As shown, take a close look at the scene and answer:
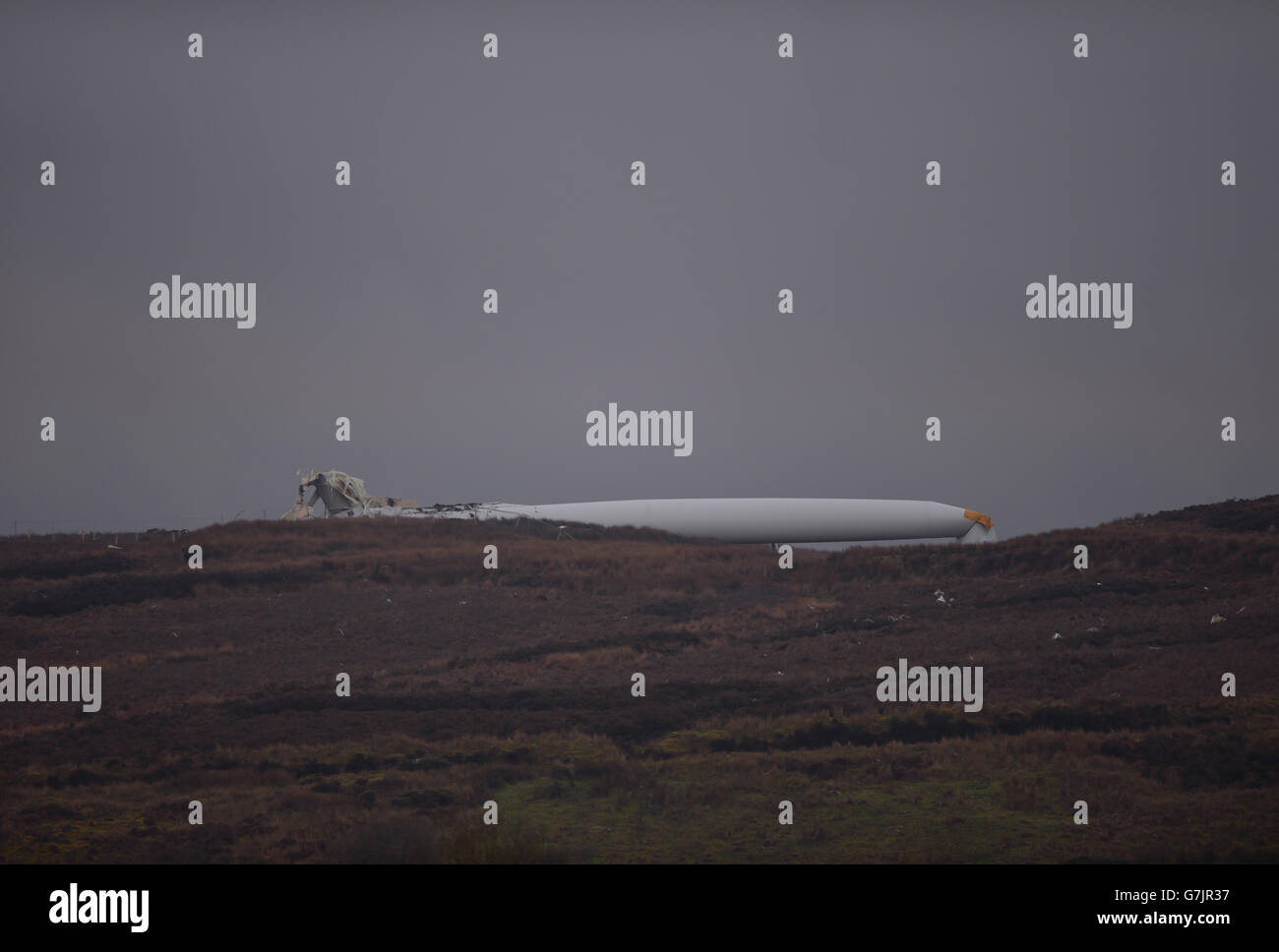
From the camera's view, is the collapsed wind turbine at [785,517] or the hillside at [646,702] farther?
the collapsed wind turbine at [785,517]

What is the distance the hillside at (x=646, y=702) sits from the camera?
21016 mm

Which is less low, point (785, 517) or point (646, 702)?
point (785, 517)

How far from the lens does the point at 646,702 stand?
27031mm

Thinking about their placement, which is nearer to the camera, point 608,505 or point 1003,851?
point 1003,851

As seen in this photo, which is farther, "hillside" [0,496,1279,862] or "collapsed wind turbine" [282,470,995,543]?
"collapsed wind turbine" [282,470,995,543]

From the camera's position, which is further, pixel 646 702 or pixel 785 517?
pixel 785 517

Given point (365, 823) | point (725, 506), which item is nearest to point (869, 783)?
point (365, 823)

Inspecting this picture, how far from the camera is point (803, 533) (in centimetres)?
5531

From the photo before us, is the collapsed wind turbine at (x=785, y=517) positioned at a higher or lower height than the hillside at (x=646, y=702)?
higher

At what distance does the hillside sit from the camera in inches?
827

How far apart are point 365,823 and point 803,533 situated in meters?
36.7

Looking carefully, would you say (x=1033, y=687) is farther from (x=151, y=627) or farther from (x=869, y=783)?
(x=151, y=627)
